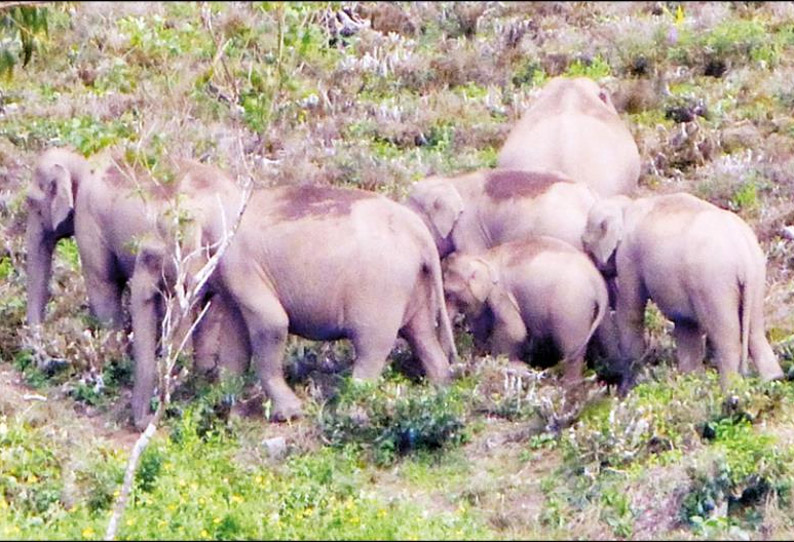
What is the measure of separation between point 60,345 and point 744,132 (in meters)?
7.06

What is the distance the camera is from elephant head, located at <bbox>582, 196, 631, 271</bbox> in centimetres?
1285

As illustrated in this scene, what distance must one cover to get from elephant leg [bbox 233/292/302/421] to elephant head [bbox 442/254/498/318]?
4.30ft

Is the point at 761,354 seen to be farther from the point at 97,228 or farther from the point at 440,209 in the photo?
the point at 97,228

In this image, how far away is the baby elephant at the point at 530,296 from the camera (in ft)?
41.9

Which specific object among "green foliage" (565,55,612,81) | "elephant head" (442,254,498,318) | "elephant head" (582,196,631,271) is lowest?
"green foliage" (565,55,612,81)

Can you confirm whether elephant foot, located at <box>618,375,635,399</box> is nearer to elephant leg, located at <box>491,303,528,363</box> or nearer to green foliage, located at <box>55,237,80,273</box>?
elephant leg, located at <box>491,303,528,363</box>

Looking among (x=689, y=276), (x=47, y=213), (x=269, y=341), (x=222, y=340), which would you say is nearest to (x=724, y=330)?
(x=689, y=276)

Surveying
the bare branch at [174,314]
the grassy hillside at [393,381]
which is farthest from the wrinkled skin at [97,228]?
the bare branch at [174,314]

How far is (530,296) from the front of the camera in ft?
42.4

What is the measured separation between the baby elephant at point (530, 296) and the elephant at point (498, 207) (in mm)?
455

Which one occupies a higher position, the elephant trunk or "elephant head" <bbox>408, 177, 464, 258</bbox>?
"elephant head" <bbox>408, 177, 464, 258</bbox>

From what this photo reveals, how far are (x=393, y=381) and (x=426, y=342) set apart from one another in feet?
1.36

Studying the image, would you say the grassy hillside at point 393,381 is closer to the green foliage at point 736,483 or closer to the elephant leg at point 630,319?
the green foliage at point 736,483

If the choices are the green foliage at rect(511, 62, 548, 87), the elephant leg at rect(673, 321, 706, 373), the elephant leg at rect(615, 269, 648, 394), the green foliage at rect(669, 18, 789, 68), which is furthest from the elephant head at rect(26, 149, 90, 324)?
the green foliage at rect(669, 18, 789, 68)
